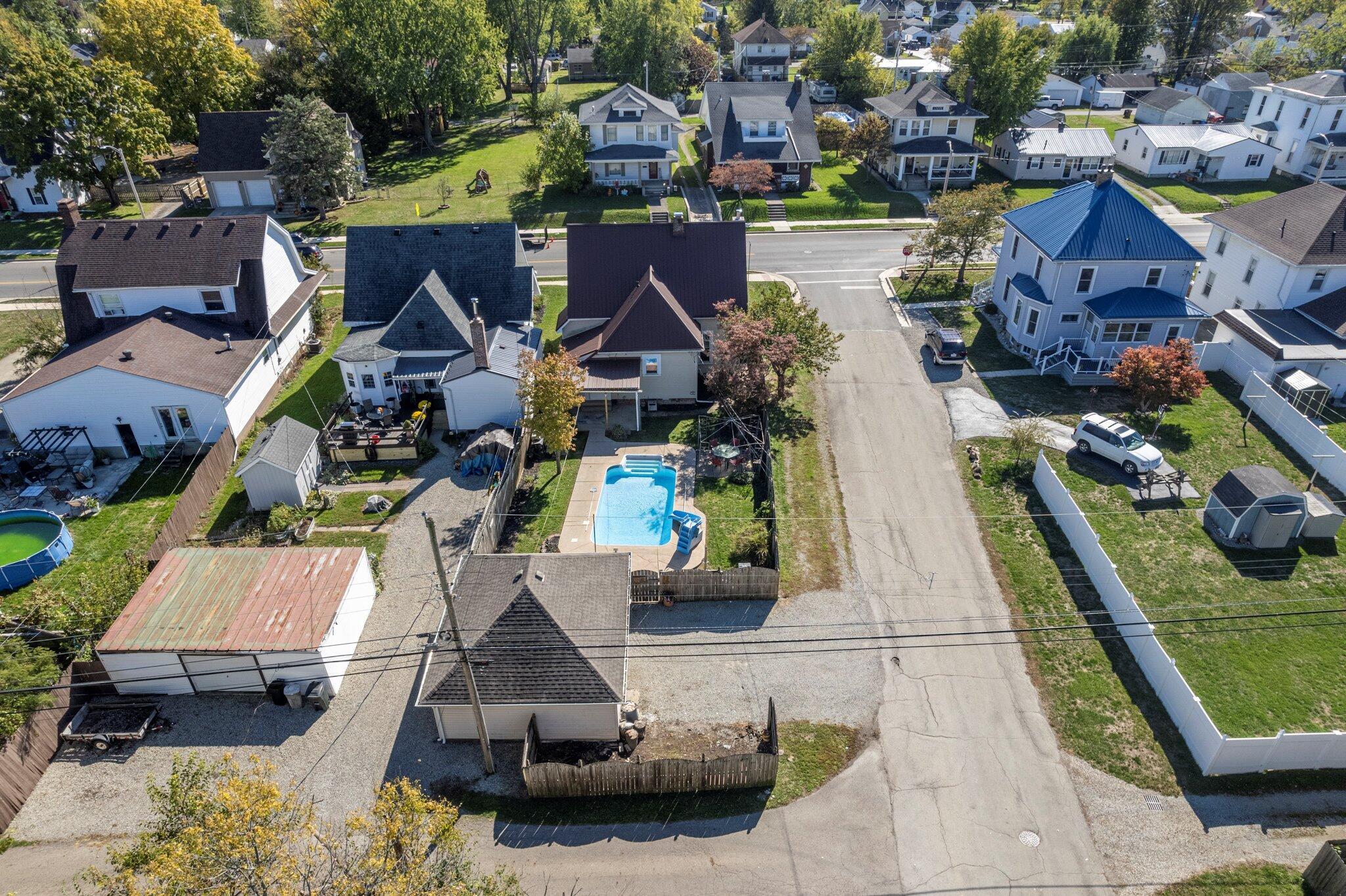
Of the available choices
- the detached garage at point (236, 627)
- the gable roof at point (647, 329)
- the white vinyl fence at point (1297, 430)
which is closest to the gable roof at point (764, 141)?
the gable roof at point (647, 329)

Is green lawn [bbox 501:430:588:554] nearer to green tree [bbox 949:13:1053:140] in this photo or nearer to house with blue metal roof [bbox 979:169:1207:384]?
house with blue metal roof [bbox 979:169:1207:384]

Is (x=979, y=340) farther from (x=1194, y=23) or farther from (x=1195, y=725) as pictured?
(x=1194, y=23)

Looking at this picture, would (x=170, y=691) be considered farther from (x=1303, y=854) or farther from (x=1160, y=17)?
(x=1160, y=17)

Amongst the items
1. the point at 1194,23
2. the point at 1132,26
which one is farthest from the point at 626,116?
the point at 1194,23

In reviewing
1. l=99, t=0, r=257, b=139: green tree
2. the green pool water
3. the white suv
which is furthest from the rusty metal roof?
l=99, t=0, r=257, b=139: green tree

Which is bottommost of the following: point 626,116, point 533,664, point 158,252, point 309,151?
point 533,664

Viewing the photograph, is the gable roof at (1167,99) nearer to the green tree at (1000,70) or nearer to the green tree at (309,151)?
the green tree at (1000,70)

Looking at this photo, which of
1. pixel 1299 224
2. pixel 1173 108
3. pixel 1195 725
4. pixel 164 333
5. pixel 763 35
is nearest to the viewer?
pixel 1195 725
